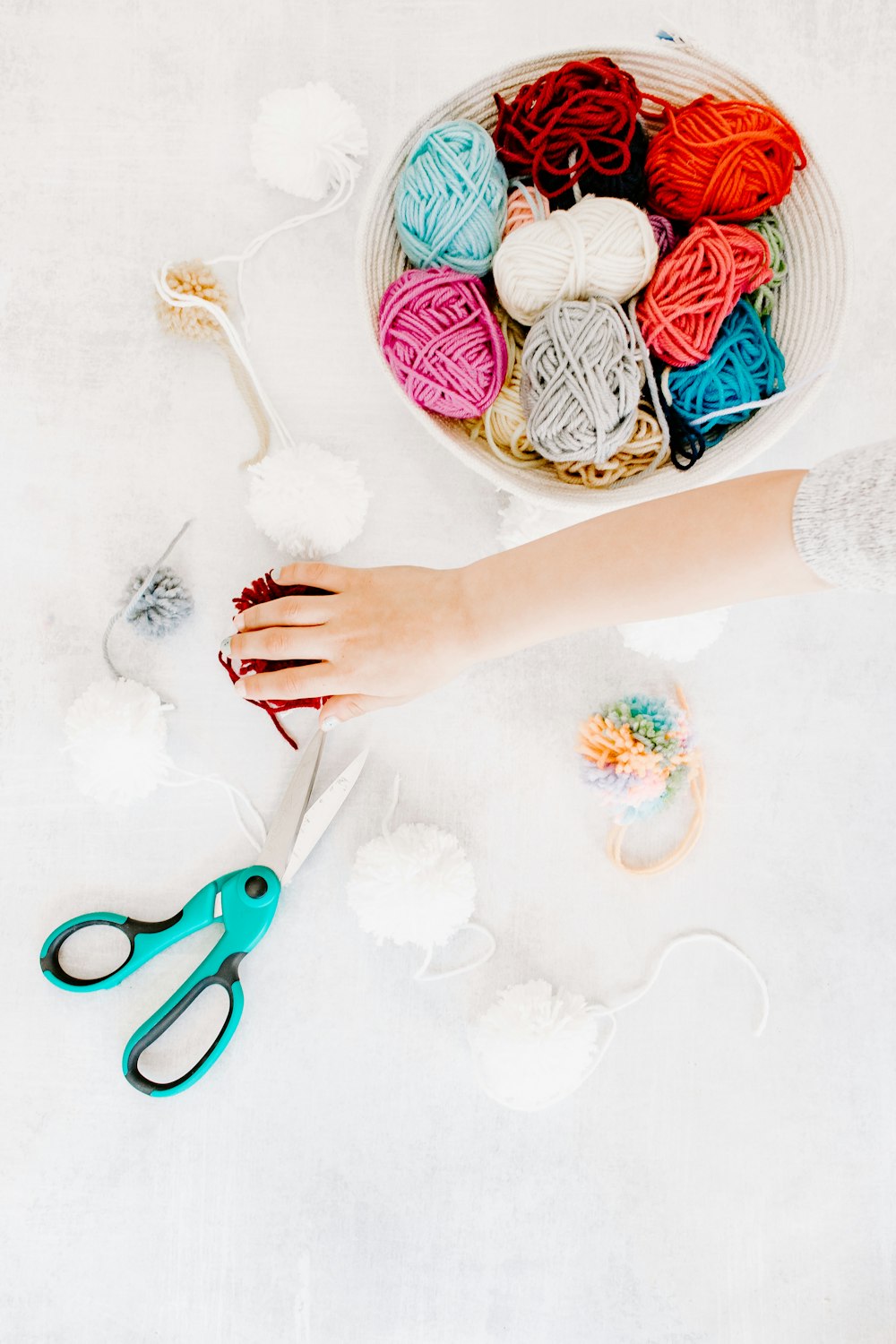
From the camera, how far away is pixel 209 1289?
71 cm

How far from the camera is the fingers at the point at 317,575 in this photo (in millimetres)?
596

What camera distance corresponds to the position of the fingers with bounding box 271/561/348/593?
0.60 metres

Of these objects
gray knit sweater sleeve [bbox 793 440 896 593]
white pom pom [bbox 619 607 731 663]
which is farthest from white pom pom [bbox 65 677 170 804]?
gray knit sweater sleeve [bbox 793 440 896 593]

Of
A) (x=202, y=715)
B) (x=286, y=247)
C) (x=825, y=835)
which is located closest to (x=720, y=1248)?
(x=825, y=835)

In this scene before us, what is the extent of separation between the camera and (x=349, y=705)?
0.60m

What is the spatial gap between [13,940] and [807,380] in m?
0.70

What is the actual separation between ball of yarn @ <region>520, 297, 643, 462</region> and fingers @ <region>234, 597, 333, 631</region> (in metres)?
0.18

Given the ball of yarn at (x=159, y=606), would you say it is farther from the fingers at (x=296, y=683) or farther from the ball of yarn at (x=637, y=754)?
the ball of yarn at (x=637, y=754)

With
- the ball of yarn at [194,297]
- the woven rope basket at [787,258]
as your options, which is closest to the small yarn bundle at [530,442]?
the woven rope basket at [787,258]

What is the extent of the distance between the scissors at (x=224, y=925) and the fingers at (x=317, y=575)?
0.14m

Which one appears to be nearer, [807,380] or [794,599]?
[807,380]

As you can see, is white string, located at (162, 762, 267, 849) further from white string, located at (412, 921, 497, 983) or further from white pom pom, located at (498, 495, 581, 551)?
white pom pom, located at (498, 495, 581, 551)

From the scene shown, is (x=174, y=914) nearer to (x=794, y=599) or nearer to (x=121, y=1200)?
(x=121, y=1200)

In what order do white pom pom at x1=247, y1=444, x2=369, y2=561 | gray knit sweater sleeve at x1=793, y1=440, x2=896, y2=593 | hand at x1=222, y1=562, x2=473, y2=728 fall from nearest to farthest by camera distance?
gray knit sweater sleeve at x1=793, y1=440, x2=896, y2=593 → hand at x1=222, y1=562, x2=473, y2=728 → white pom pom at x1=247, y1=444, x2=369, y2=561
